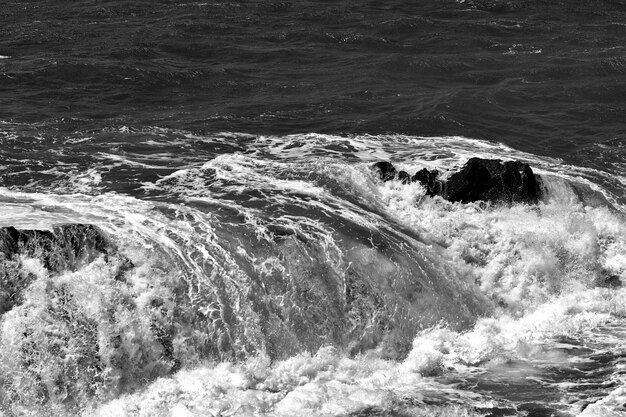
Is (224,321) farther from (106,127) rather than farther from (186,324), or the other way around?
(106,127)

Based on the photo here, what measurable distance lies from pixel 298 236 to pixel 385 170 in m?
4.17

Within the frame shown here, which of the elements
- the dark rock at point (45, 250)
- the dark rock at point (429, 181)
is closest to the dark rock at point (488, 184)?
the dark rock at point (429, 181)

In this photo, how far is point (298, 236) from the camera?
20.8m

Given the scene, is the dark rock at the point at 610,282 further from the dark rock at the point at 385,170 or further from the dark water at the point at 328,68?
the dark water at the point at 328,68

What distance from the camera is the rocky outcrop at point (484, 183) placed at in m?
23.5

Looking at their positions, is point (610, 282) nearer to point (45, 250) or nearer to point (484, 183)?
point (484, 183)

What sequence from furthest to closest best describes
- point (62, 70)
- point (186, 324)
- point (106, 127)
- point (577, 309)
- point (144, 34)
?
point (144, 34) < point (62, 70) < point (106, 127) < point (577, 309) < point (186, 324)

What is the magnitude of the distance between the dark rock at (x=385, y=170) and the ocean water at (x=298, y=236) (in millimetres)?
199

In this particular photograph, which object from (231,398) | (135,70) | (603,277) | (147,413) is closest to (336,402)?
(231,398)

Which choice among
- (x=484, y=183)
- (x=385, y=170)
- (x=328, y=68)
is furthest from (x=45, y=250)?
(x=328, y=68)

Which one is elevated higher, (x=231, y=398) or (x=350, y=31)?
(x=350, y=31)

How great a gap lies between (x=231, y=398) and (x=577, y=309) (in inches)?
302

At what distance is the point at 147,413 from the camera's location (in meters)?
17.1

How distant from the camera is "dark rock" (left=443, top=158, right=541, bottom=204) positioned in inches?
927
